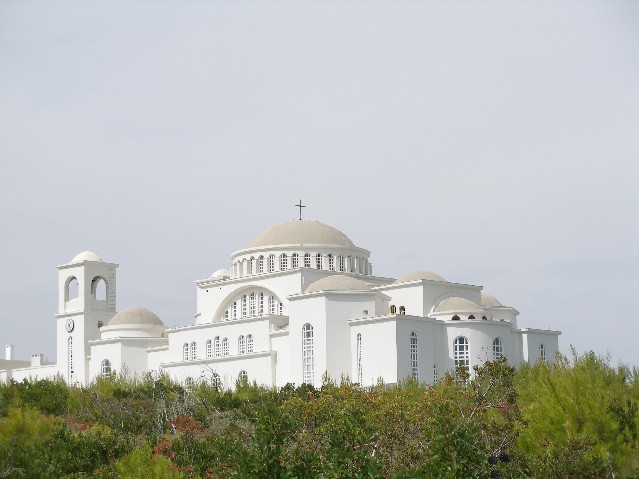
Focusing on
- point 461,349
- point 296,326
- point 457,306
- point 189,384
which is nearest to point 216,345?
point 189,384

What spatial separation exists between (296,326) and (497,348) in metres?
8.69

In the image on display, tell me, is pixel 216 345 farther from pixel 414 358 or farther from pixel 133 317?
pixel 414 358

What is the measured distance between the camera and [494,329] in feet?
181

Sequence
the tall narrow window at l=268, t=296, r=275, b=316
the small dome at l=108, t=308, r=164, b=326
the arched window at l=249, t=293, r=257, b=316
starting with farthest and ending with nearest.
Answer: the small dome at l=108, t=308, r=164, b=326
the arched window at l=249, t=293, r=257, b=316
the tall narrow window at l=268, t=296, r=275, b=316

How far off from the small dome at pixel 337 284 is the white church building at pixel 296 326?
86mm

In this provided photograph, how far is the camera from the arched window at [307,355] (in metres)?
54.5

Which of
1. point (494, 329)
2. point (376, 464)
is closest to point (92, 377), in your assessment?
point (494, 329)

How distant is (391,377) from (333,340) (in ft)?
10.8

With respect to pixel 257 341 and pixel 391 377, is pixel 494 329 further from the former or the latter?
pixel 257 341

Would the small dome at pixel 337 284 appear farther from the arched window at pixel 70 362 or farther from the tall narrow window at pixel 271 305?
the arched window at pixel 70 362

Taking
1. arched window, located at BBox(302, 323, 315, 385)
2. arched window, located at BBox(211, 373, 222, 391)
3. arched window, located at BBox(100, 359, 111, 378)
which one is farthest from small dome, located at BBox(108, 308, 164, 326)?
arched window, located at BBox(302, 323, 315, 385)

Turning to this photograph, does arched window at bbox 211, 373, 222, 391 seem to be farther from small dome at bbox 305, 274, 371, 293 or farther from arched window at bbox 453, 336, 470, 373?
arched window at bbox 453, 336, 470, 373

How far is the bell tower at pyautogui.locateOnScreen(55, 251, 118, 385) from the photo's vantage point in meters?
66.8

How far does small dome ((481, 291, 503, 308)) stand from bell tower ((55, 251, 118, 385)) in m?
19.7
